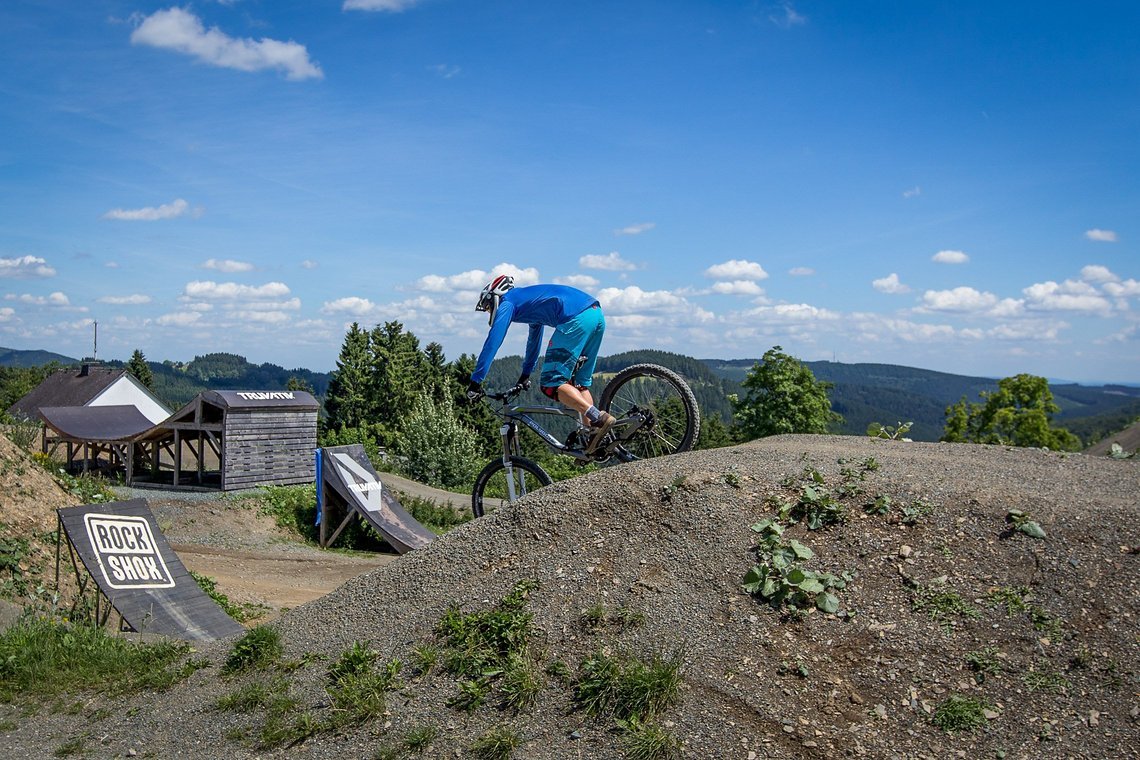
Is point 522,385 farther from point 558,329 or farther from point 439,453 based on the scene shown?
point 439,453

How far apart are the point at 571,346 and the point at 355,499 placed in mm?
12949

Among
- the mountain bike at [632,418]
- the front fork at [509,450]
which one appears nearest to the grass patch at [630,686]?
the mountain bike at [632,418]

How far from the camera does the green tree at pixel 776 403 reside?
2783 centimetres

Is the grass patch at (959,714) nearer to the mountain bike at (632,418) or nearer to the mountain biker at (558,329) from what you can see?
the mountain bike at (632,418)

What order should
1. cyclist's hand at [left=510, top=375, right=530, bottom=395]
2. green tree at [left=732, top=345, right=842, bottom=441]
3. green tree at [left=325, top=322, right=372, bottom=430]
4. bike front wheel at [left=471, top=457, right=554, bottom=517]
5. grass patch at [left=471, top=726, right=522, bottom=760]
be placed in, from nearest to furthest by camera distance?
grass patch at [left=471, top=726, right=522, bottom=760], cyclist's hand at [left=510, top=375, right=530, bottom=395], bike front wheel at [left=471, top=457, right=554, bottom=517], green tree at [left=732, top=345, right=842, bottom=441], green tree at [left=325, top=322, right=372, bottom=430]

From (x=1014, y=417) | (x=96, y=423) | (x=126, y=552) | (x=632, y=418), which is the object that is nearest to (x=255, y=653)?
(x=632, y=418)

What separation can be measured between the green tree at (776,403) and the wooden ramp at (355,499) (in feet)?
38.5

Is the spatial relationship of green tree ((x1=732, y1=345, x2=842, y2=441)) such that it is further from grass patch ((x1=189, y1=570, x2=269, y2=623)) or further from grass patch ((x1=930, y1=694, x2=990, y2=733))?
grass patch ((x1=930, y1=694, x2=990, y2=733))

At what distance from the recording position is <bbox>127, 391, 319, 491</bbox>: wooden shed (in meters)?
22.7

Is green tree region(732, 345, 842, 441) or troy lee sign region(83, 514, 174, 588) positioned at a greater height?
green tree region(732, 345, 842, 441)

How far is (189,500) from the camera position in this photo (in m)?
20.9

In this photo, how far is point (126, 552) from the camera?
10555mm

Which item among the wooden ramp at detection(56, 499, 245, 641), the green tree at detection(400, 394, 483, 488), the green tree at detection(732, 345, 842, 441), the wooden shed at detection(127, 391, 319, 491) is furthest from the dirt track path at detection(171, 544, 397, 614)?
the green tree at detection(732, 345, 842, 441)

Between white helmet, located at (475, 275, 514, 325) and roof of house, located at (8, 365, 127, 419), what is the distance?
50833mm
